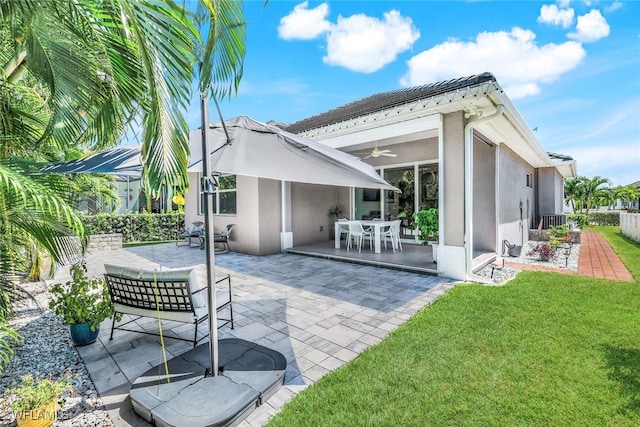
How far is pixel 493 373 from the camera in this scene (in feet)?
9.95

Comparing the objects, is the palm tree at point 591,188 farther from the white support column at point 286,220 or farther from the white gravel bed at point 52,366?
the white gravel bed at point 52,366

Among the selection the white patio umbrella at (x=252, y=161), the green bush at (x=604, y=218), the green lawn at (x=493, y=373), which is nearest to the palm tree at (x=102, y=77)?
the white patio umbrella at (x=252, y=161)

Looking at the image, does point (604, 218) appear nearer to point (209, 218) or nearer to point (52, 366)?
point (209, 218)

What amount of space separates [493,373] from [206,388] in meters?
2.90

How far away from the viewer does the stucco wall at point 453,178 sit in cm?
658

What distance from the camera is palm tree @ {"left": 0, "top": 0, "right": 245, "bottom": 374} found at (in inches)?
84.7

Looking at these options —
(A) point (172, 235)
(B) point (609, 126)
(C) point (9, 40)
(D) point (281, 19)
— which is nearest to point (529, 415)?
(C) point (9, 40)

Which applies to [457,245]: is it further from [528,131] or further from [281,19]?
[281,19]

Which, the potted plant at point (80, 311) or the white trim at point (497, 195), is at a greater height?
the white trim at point (497, 195)

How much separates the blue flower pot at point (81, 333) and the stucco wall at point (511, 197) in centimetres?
1015

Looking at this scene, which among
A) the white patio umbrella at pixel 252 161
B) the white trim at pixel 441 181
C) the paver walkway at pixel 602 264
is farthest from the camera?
the paver walkway at pixel 602 264

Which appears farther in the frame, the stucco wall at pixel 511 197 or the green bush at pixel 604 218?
the green bush at pixel 604 218

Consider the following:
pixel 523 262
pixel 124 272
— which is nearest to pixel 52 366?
pixel 124 272

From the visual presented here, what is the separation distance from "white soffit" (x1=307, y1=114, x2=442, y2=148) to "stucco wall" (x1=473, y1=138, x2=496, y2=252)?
5.90 ft
